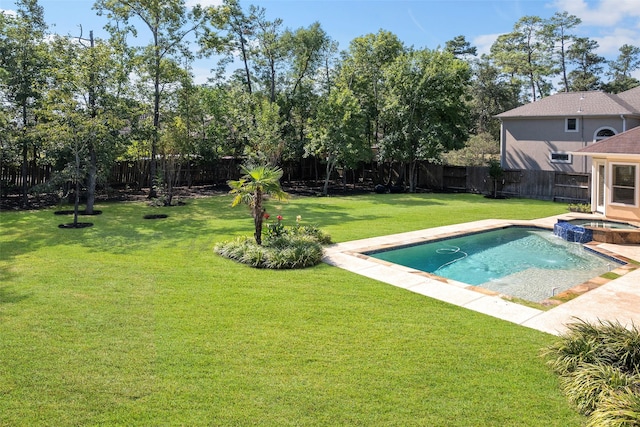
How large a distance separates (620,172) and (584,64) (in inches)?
1357

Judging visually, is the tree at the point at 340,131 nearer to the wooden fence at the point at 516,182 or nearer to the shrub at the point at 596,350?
the wooden fence at the point at 516,182

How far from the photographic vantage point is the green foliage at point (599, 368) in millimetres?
3990

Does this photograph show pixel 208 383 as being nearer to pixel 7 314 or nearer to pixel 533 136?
pixel 7 314

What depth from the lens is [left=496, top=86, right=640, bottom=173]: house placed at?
2198cm

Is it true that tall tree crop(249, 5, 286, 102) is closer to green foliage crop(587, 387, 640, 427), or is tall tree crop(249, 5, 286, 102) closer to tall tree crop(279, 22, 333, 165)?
tall tree crop(279, 22, 333, 165)

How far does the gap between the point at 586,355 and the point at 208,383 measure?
405 centimetres

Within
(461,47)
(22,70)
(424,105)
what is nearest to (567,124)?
(424,105)

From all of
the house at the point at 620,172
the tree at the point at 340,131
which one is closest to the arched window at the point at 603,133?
the house at the point at 620,172

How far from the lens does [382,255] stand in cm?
1060

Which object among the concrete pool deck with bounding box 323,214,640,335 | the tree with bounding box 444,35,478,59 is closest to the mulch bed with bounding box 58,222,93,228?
the concrete pool deck with bounding box 323,214,640,335

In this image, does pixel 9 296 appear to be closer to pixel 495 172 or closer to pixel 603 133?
pixel 495 172

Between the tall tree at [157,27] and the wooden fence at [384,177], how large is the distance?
3.42 m

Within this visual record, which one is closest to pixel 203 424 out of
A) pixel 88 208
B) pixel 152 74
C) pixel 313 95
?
pixel 88 208

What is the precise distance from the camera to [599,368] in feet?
15.2
